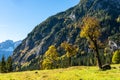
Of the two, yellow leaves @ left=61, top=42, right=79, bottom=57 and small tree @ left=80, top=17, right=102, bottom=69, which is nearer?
small tree @ left=80, top=17, right=102, bottom=69

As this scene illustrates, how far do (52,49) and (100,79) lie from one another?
317ft

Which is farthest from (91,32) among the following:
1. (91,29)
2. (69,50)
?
(69,50)

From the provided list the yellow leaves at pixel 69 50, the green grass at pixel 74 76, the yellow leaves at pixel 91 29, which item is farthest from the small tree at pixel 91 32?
the yellow leaves at pixel 69 50

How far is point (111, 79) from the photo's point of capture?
1532 inches

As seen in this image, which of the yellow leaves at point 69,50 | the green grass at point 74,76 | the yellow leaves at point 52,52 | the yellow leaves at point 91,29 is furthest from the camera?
the yellow leaves at point 52,52

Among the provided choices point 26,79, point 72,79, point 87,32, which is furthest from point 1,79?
point 87,32

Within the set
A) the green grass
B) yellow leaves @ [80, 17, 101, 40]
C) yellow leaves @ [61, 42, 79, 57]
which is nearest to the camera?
the green grass

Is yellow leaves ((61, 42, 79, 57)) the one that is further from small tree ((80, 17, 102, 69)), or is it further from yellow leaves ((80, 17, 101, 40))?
yellow leaves ((80, 17, 101, 40))

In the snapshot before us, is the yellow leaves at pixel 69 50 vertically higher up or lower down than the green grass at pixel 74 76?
higher up

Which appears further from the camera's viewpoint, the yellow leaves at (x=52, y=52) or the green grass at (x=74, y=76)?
the yellow leaves at (x=52, y=52)

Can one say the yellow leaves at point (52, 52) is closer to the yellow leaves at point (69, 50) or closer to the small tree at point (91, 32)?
the yellow leaves at point (69, 50)

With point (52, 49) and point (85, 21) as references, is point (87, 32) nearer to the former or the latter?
point (85, 21)

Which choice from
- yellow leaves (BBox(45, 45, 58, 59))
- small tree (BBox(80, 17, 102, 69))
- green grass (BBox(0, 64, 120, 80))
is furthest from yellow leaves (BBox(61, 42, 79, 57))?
green grass (BBox(0, 64, 120, 80))

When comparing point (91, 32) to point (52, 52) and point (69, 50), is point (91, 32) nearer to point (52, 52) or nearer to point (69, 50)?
point (69, 50)
